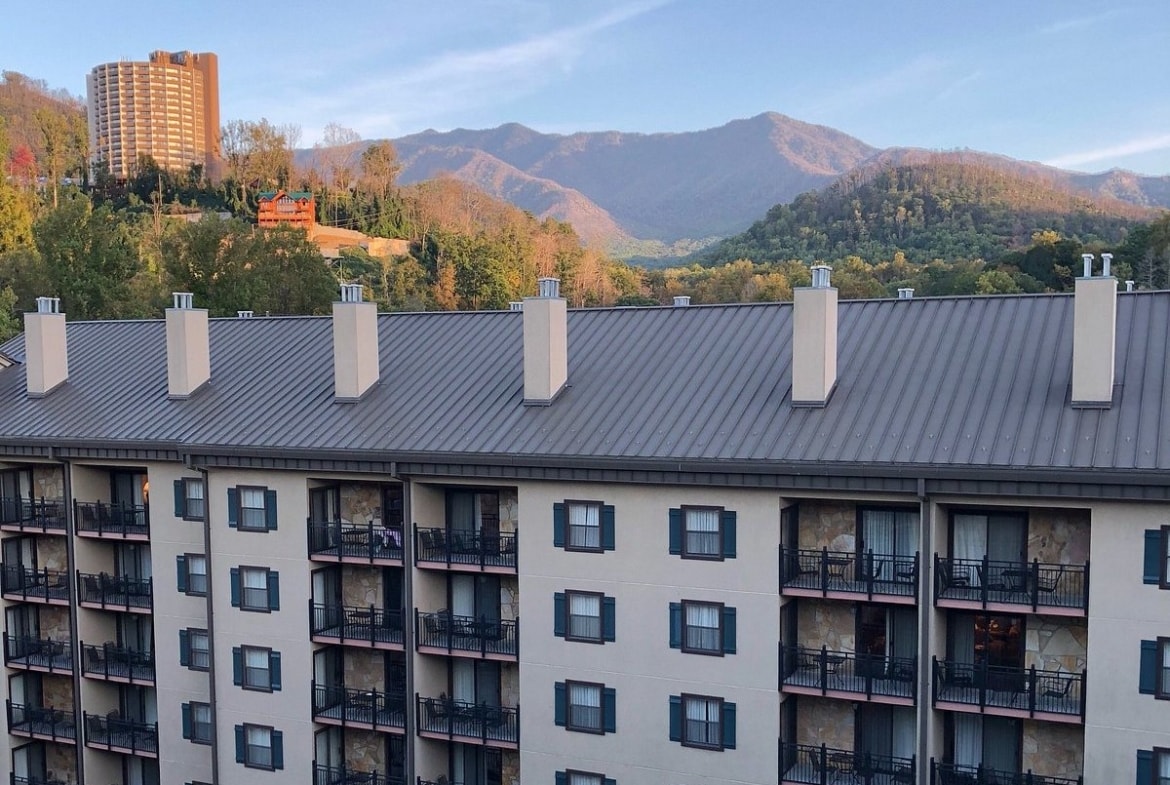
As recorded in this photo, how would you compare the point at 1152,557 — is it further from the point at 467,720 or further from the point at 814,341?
the point at 467,720

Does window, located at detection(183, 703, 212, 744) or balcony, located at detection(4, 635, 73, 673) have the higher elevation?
balcony, located at detection(4, 635, 73, 673)

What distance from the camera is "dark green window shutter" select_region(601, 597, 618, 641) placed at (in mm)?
29281

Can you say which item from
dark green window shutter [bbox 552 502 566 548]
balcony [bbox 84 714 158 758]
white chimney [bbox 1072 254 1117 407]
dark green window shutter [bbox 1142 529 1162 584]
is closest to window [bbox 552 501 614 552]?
dark green window shutter [bbox 552 502 566 548]

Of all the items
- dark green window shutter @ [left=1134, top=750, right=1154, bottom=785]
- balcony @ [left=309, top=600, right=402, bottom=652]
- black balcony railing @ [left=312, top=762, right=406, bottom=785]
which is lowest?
black balcony railing @ [left=312, top=762, right=406, bottom=785]

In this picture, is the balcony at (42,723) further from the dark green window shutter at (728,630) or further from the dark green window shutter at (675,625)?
the dark green window shutter at (728,630)

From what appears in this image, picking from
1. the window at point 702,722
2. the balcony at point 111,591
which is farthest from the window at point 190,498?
the window at point 702,722

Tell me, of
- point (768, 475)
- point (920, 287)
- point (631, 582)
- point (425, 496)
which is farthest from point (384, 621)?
point (920, 287)

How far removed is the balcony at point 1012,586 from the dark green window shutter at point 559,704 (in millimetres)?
10351

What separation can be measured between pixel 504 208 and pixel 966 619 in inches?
4998

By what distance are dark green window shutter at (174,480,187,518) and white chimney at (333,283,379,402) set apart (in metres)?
5.77

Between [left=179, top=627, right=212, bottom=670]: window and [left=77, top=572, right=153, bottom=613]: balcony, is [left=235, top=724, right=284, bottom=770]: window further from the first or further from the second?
[left=77, top=572, right=153, bottom=613]: balcony

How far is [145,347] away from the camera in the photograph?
41500 millimetres

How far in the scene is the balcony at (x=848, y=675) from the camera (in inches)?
1046

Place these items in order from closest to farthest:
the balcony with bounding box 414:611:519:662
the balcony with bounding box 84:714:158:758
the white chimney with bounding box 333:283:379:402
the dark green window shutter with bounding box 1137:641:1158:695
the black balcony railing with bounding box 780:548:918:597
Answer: the dark green window shutter with bounding box 1137:641:1158:695 → the black balcony railing with bounding box 780:548:918:597 → the balcony with bounding box 414:611:519:662 → the white chimney with bounding box 333:283:379:402 → the balcony with bounding box 84:714:158:758
